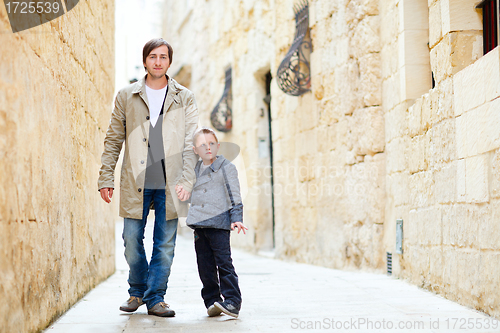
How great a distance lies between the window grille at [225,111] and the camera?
947 cm

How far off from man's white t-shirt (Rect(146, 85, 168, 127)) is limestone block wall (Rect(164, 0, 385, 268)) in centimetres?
249

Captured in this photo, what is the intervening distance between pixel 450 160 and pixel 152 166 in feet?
6.08

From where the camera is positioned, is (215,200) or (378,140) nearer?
(215,200)

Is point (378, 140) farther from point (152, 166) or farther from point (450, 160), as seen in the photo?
point (152, 166)

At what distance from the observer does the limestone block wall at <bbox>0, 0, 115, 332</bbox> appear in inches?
84.3

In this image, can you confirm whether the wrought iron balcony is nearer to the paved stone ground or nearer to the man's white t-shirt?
the paved stone ground

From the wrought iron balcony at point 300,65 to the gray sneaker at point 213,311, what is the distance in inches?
148

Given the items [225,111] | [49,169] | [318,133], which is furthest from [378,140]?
[225,111]

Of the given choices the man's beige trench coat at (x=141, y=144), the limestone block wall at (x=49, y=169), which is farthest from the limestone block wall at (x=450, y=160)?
the limestone block wall at (x=49, y=169)

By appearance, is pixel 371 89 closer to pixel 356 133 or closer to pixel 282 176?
pixel 356 133

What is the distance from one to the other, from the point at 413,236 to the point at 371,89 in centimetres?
155

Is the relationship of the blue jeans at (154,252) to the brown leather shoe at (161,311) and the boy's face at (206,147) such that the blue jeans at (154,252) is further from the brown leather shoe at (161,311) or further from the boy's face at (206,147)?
the boy's face at (206,147)

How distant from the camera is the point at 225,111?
31.6ft

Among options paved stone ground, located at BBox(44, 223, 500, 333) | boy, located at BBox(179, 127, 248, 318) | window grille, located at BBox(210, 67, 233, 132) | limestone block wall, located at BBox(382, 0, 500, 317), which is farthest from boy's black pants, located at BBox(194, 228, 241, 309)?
window grille, located at BBox(210, 67, 233, 132)
